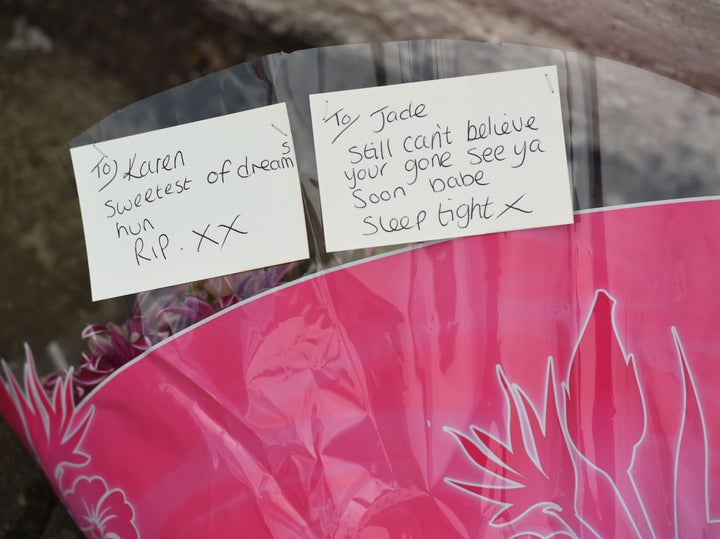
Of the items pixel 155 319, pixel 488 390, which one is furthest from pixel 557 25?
pixel 155 319

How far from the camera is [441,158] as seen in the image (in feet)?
1.68

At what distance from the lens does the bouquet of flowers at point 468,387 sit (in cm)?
49

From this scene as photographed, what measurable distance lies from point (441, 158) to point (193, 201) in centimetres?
21

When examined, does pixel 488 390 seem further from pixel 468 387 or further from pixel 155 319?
pixel 155 319

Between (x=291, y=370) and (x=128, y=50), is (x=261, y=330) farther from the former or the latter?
(x=128, y=50)

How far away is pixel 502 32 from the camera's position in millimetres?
528

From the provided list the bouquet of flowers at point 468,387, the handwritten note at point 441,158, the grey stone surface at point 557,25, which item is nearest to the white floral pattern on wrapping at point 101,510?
the bouquet of flowers at point 468,387

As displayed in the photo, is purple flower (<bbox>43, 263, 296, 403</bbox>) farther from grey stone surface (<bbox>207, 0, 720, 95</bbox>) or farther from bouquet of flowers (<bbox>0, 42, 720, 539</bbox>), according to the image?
grey stone surface (<bbox>207, 0, 720, 95</bbox>)

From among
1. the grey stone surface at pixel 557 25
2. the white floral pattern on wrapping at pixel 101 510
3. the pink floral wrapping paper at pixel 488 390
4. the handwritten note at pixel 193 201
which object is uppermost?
the grey stone surface at pixel 557 25

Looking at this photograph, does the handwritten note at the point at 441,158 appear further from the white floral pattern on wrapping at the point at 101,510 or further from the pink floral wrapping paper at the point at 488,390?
the white floral pattern on wrapping at the point at 101,510

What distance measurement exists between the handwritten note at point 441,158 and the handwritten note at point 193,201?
4 cm

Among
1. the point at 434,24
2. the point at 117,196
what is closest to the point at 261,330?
the point at 117,196

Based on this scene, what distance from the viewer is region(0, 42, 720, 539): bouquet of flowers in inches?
Answer: 19.5

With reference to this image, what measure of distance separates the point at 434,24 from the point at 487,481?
38 cm
